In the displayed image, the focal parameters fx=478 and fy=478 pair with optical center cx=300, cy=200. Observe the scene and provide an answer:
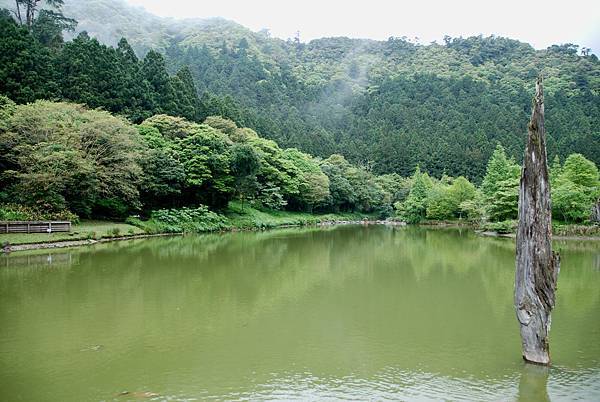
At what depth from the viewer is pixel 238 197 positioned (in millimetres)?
44500

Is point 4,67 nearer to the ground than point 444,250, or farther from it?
farther from it

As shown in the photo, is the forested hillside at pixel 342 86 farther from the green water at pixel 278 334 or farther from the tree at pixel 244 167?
the green water at pixel 278 334

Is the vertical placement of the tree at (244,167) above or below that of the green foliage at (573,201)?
above

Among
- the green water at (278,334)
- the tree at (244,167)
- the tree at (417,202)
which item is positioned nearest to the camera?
the green water at (278,334)

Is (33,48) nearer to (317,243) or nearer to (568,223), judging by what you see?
(317,243)

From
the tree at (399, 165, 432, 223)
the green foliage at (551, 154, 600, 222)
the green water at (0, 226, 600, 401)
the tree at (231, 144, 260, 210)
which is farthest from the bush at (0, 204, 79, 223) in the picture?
the tree at (399, 165, 432, 223)

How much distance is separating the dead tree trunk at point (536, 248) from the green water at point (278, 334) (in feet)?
2.31

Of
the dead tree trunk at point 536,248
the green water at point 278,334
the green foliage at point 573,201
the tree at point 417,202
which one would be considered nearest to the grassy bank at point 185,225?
the green water at point 278,334

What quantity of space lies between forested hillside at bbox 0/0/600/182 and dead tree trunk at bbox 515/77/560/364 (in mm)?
33220

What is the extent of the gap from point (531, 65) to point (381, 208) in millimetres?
71121

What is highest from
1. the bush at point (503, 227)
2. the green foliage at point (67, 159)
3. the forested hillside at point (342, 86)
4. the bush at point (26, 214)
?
the forested hillside at point (342, 86)

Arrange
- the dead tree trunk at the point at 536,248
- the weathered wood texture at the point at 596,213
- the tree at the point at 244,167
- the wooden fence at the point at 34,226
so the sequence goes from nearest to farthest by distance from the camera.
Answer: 1. the dead tree trunk at the point at 536,248
2. the wooden fence at the point at 34,226
3. the weathered wood texture at the point at 596,213
4. the tree at the point at 244,167

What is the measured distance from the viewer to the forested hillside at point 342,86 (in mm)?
40625

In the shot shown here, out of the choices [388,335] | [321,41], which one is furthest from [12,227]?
[321,41]
